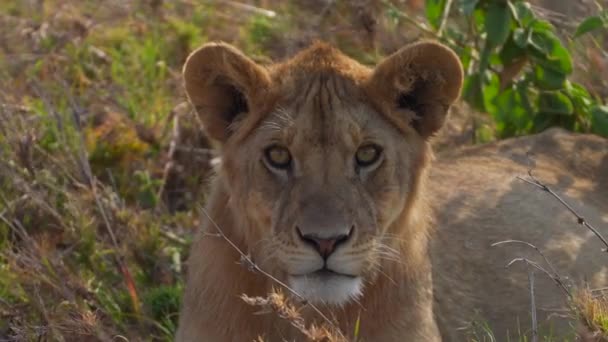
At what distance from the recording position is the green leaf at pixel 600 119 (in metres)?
5.90

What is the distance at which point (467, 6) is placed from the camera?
5.76 m

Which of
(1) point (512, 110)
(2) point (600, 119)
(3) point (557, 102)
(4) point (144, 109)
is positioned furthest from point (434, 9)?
(4) point (144, 109)

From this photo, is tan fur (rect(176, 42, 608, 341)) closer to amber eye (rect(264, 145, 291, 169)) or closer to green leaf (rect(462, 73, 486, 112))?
amber eye (rect(264, 145, 291, 169))

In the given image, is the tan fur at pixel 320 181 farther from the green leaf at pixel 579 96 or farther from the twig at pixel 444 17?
the twig at pixel 444 17

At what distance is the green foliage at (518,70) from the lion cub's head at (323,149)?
171 cm

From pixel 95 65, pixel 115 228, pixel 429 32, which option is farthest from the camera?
pixel 95 65

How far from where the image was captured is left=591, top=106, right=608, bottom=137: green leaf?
5.90 m

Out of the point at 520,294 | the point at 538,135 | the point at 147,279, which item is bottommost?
the point at 147,279

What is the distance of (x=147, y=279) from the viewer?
5.74 metres

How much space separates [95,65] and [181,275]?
85.9 inches

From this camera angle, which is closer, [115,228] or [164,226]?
[115,228]

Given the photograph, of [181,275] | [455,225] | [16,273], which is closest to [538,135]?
[455,225]

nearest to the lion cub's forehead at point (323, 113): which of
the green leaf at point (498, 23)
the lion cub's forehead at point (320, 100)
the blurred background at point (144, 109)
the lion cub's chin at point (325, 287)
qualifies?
the lion cub's forehead at point (320, 100)

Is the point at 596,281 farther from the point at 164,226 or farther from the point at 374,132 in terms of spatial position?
the point at 164,226
